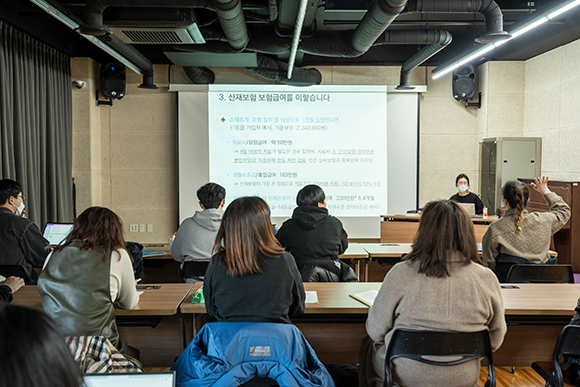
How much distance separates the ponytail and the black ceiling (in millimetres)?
1874

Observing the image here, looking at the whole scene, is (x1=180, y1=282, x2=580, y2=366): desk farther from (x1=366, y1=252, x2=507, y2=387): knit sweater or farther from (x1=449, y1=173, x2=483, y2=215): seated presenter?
(x1=449, y1=173, x2=483, y2=215): seated presenter

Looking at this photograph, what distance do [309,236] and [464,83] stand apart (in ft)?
16.0

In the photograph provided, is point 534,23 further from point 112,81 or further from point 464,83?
point 112,81

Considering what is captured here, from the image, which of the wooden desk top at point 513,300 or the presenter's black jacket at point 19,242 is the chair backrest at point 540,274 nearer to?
the wooden desk top at point 513,300

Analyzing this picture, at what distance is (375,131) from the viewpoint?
6949 mm

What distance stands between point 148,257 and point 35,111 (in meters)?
3.02

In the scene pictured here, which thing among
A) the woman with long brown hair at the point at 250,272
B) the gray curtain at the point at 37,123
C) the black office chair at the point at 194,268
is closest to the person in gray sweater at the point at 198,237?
the black office chair at the point at 194,268

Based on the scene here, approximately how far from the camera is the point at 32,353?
1.63 ft

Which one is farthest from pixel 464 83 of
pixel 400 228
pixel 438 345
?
pixel 438 345

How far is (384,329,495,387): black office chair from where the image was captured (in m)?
1.81

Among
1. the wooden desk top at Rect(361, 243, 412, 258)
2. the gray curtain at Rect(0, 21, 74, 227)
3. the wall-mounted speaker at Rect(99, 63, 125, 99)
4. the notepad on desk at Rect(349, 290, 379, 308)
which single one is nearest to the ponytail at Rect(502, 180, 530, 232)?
the wooden desk top at Rect(361, 243, 412, 258)

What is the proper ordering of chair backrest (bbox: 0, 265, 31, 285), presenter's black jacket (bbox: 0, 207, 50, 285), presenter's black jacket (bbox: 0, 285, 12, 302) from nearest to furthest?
1. presenter's black jacket (bbox: 0, 285, 12, 302)
2. chair backrest (bbox: 0, 265, 31, 285)
3. presenter's black jacket (bbox: 0, 207, 50, 285)

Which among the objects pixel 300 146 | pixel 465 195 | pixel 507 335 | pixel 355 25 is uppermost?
pixel 355 25

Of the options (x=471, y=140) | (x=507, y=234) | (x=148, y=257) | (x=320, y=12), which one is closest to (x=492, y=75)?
(x=471, y=140)
